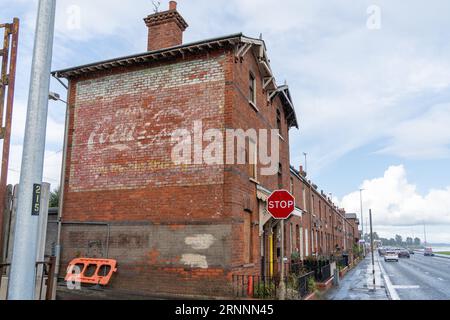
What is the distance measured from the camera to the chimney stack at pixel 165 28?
1570cm

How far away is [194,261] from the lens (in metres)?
12.0

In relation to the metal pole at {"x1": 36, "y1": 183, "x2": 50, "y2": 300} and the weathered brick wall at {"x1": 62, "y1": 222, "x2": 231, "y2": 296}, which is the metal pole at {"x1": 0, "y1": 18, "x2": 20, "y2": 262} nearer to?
the metal pole at {"x1": 36, "y1": 183, "x2": 50, "y2": 300}

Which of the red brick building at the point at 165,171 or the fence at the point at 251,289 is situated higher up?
the red brick building at the point at 165,171

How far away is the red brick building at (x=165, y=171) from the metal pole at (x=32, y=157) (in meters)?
7.58

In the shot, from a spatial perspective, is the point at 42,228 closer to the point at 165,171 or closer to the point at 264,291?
the point at 165,171

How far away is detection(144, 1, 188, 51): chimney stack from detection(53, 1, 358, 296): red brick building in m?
0.05

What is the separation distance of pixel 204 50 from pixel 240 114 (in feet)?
8.17

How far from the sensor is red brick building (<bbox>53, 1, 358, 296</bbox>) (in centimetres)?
1216

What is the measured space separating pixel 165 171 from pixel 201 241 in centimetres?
269

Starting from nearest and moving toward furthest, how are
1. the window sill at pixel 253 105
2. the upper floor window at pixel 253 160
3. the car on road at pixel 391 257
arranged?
the upper floor window at pixel 253 160 → the window sill at pixel 253 105 → the car on road at pixel 391 257

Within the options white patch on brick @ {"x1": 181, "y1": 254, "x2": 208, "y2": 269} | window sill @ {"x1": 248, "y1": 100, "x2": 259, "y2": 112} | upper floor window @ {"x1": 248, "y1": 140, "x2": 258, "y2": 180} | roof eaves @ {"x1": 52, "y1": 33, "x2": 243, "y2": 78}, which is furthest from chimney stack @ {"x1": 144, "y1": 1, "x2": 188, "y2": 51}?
white patch on brick @ {"x1": 181, "y1": 254, "x2": 208, "y2": 269}

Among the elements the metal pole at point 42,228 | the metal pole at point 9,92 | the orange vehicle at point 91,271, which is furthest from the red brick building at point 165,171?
the metal pole at point 9,92

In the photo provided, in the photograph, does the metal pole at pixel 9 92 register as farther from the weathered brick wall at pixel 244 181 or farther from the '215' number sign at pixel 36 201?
the weathered brick wall at pixel 244 181
